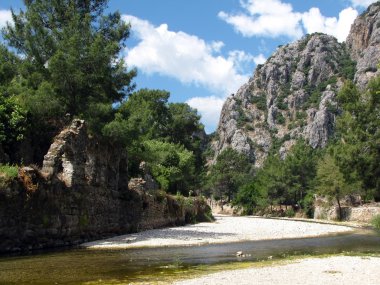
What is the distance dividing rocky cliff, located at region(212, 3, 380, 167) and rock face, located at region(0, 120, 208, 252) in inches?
5250

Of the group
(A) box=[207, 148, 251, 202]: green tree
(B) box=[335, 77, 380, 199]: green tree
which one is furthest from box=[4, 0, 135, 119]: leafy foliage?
(A) box=[207, 148, 251, 202]: green tree

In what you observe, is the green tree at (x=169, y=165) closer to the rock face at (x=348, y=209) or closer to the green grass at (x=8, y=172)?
the rock face at (x=348, y=209)

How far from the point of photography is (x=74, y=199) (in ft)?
82.6

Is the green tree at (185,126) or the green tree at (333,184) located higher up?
the green tree at (185,126)

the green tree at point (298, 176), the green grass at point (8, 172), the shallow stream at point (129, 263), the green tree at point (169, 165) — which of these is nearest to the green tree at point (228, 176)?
the green tree at point (298, 176)

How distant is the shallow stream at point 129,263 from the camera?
13.7 meters

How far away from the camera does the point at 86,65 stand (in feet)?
97.9

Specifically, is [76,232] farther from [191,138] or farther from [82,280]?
[191,138]

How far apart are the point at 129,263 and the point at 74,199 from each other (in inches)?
361

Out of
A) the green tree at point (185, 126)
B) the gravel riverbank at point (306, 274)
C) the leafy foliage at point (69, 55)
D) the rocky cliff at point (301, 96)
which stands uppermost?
the rocky cliff at point (301, 96)

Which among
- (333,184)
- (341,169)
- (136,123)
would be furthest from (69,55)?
(333,184)

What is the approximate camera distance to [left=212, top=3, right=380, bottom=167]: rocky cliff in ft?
538

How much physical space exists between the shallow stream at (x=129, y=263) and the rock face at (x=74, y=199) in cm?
203

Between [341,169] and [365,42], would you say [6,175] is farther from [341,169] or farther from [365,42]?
[365,42]
